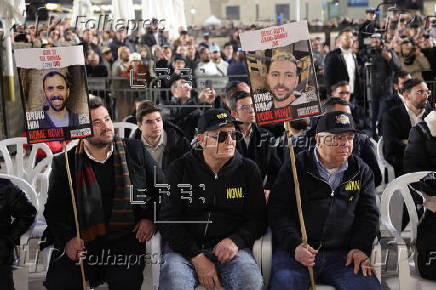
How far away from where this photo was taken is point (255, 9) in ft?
23.4

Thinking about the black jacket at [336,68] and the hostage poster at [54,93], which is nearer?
the hostage poster at [54,93]

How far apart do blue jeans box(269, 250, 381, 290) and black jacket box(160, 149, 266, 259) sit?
0.21 m

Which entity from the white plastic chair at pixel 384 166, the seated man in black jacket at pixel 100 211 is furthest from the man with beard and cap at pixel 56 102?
the white plastic chair at pixel 384 166

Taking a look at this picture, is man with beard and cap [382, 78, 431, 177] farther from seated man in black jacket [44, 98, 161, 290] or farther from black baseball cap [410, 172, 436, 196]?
seated man in black jacket [44, 98, 161, 290]

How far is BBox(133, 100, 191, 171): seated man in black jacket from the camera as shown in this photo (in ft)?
13.4

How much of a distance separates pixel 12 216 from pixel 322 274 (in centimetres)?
155

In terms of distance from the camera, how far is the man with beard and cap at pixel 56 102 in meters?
3.17

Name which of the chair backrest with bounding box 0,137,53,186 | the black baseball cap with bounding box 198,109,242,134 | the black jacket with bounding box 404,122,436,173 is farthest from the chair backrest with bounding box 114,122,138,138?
the black jacket with bounding box 404,122,436,173

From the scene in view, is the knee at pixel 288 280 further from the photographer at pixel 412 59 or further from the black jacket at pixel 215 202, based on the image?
the photographer at pixel 412 59

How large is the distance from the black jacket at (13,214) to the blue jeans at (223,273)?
0.74 metres

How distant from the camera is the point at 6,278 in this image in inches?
127

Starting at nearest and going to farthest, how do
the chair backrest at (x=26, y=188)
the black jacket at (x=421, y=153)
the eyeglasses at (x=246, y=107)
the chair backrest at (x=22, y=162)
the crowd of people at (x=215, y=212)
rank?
the crowd of people at (x=215, y=212)
the chair backrest at (x=26, y=188)
the black jacket at (x=421, y=153)
the eyeglasses at (x=246, y=107)
the chair backrest at (x=22, y=162)

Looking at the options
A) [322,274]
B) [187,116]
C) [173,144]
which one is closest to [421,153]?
[322,274]

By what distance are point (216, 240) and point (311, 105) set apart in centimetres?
80
